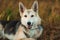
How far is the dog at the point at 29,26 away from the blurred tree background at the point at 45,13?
135 millimetres

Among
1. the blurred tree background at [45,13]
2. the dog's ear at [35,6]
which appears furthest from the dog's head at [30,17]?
the blurred tree background at [45,13]

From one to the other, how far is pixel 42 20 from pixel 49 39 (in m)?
0.23

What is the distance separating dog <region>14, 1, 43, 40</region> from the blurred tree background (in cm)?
14

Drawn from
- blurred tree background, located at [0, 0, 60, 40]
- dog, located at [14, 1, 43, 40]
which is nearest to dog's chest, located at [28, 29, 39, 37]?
dog, located at [14, 1, 43, 40]

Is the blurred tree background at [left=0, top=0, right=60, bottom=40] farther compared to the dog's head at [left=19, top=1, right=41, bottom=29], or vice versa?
the blurred tree background at [left=0, top=0, right=60, bottom=40]

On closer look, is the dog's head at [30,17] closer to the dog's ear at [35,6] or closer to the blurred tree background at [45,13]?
the dog's ear at [35,6]

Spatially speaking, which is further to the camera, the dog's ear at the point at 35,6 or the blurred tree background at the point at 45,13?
the blurred tree background at the point at 45,13

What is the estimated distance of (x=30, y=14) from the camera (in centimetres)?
180

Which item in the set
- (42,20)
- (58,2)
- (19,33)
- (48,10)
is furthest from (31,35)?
(58,2)

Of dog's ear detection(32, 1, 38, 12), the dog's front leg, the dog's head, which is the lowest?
the dog's front leg

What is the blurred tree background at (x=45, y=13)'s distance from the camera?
197 cm

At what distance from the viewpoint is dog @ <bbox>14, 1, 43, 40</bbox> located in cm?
179

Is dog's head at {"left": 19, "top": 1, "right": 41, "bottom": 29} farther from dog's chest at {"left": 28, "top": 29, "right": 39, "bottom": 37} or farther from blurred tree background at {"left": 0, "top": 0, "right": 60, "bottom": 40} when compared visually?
blurred tree background at {"left": 0, "top": 0, "right": 60, "bottom": 40}

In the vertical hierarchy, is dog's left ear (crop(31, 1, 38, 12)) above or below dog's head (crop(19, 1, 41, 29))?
above
